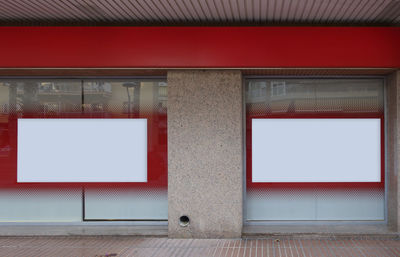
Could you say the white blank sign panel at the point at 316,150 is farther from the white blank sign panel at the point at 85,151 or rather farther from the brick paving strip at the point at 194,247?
the white blank sign panel at the point at 85,151

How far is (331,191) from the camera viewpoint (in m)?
6.50

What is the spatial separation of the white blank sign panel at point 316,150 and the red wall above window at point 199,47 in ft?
3.76

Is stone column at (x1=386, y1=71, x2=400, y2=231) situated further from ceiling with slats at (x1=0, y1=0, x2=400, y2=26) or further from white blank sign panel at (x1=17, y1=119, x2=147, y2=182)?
white blank sign panel at (x1=17, y1=119, x2=147, y2=182)

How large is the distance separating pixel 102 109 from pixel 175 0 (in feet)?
8.19

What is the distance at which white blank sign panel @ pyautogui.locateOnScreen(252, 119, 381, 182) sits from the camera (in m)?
6.45

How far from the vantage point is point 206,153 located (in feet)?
20.0

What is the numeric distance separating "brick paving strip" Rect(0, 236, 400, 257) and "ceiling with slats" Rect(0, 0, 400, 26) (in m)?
3.58

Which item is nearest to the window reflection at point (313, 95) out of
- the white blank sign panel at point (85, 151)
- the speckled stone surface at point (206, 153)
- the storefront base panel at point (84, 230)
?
the speckled stone surface at point (206, 153)

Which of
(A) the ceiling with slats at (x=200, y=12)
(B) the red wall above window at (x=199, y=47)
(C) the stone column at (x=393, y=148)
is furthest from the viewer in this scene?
(C) the stone column at (x=393, y=148)

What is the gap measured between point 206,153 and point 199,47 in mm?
1739

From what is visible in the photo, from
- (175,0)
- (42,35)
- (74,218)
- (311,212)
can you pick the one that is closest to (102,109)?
(42,35)

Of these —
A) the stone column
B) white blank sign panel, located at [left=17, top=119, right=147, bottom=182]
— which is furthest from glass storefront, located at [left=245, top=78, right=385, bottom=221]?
white blank sign panel, located at [left=17, top=119, right=147, bottom=182]

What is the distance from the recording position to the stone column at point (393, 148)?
6035 mm

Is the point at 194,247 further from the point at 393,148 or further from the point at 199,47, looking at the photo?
the point at 393,148
